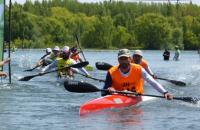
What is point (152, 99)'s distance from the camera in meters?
17.3

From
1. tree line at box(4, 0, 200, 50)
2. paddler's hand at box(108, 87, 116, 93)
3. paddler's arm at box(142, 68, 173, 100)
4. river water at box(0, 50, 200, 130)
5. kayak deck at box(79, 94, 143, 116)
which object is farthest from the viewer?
tree line at box(4, 0, 200, 50)

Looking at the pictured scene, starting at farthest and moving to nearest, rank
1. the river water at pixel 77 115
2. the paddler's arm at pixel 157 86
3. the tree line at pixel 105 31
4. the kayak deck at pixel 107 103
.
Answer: the tree line at pixel 105 31 → the kayak deck at pixel 107 103 → the paddler's arm at pixel 157 86 → the river water at pixel 77 115

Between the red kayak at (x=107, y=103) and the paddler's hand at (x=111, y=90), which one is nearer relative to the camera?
the red kayak at (x=107, y=103)

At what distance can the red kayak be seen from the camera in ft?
49.7

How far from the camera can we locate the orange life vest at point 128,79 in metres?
15.5

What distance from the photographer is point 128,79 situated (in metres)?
15.7

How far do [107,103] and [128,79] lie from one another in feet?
2.69

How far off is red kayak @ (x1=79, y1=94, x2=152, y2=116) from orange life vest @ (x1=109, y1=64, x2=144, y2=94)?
25 centimetres

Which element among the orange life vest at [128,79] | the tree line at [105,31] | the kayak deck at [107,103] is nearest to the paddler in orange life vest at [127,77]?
the orange life vest at [128,79]

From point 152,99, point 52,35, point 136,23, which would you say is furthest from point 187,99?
point 136,23

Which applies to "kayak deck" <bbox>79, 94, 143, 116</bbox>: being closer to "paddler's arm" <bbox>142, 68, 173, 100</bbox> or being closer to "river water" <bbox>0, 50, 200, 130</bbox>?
"river water" <bbox>0, 50, 200, 130</bbox>

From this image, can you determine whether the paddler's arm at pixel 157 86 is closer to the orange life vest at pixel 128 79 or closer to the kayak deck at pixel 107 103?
the orange life vest at pixel 128 79

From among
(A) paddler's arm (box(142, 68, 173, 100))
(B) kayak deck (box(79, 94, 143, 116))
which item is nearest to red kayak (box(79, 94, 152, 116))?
(B) kayak deck (box(79, 94, 143, 116))

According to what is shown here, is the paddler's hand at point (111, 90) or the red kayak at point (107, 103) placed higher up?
the paddler's hand at point (111, 90)
